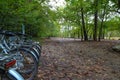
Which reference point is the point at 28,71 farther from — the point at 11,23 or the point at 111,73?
the point at 11,23

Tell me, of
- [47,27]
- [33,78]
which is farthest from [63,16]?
[33,78]

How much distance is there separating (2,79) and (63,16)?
74.5ft

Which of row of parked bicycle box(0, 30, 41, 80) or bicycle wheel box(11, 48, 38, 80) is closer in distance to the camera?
row of parked bicycle box(0, 30, 41, 80)

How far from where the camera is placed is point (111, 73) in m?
5.39

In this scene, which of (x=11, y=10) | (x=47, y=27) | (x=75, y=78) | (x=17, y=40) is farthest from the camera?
(x=47, y=27)

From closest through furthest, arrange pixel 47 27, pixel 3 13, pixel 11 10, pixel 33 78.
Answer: pixel 33 78 → pixel 3 13 → pixel 11 10 → pixel 47 27

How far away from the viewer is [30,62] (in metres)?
4.05

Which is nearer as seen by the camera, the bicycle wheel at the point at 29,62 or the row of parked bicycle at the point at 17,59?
the row of parked bicycle at the point at 17,59

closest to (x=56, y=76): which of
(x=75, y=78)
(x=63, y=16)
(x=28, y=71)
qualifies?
(x=75, y=78)

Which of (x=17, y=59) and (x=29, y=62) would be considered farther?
(x=29, y=62)

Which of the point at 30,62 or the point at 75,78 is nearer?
the point at 30,62

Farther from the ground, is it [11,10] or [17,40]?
[11,10]

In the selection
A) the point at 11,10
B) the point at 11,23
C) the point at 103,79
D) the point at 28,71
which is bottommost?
the point at 103,79

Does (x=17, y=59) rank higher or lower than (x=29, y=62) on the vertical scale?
higher
